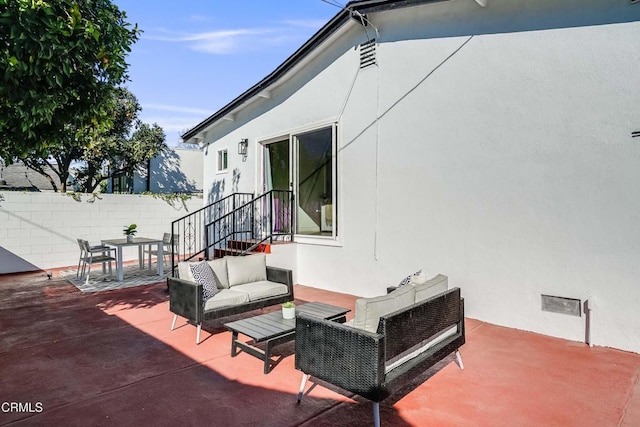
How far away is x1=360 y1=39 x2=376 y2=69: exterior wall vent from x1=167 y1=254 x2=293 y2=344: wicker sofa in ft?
12.9

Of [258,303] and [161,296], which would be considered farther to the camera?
[161,296]

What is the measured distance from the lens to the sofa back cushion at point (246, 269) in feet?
18.8

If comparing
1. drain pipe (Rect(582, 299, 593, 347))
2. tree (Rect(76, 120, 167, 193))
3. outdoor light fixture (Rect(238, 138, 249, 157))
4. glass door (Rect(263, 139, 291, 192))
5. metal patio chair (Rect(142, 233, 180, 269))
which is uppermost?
tree (Rect(76, 120, 167, 193))

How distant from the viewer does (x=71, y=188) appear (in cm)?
1853

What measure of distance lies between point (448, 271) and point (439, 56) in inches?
132

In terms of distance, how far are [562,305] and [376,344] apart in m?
3.37

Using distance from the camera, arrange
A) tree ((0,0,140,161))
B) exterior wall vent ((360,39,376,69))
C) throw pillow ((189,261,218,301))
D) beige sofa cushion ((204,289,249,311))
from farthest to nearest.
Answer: exterior wall vent ((360,39,376,69)) < throw pillow ((189,261,218,301)) < beige sofa cushion ((204,289,249,311)) < tree ((0,0,140,161))

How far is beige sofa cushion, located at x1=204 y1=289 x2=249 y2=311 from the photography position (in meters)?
4.85

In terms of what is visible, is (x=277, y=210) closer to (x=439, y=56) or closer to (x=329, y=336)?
(x=439, y=56)

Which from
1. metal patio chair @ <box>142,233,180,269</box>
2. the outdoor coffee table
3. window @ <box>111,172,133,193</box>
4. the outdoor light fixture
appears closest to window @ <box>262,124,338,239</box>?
the outdoor light fixture

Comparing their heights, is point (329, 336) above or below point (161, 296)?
above

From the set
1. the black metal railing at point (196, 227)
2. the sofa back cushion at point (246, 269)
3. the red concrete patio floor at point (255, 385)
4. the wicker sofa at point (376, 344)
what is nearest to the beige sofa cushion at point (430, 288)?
the wicker sofa at point (376, 344)

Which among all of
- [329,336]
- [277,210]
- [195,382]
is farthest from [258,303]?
[277,210]

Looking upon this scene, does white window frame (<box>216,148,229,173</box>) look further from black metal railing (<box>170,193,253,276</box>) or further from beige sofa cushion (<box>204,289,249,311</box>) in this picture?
beige sofa cushion (<box>204,289,249,311</box>)
